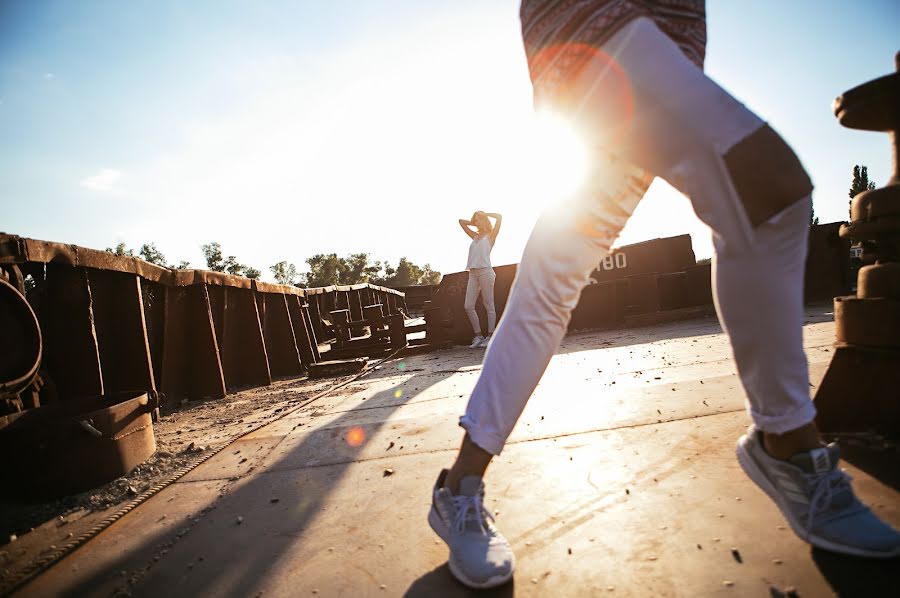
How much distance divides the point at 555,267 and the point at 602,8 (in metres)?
0.60

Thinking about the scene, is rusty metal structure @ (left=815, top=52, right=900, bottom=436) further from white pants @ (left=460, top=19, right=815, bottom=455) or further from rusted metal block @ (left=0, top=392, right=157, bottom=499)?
rusted metal block @ (left=0, top=392, right=157, bottom=499)

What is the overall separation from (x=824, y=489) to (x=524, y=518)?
29.3 inches

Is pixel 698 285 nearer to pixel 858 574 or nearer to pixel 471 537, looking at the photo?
pixel 858 574

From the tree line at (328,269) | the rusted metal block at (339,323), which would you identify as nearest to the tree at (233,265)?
the tree line at (328,269)

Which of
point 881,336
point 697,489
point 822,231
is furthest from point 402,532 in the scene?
point 822,231

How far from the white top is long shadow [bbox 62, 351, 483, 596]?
5383 millimetres

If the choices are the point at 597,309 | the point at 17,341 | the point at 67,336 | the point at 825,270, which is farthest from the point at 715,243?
the point at 825,270

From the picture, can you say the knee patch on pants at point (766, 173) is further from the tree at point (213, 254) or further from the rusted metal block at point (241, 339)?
the tree at point (213, 254)

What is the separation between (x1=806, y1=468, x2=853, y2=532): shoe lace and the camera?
0.98 meters

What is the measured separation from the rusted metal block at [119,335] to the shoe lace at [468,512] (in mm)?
3561

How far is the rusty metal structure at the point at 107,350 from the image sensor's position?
2.06 meters

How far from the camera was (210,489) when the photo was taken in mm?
1933

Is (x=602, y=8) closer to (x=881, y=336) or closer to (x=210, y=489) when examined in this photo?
(x=881, y=336)

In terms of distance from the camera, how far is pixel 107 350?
144 inches
